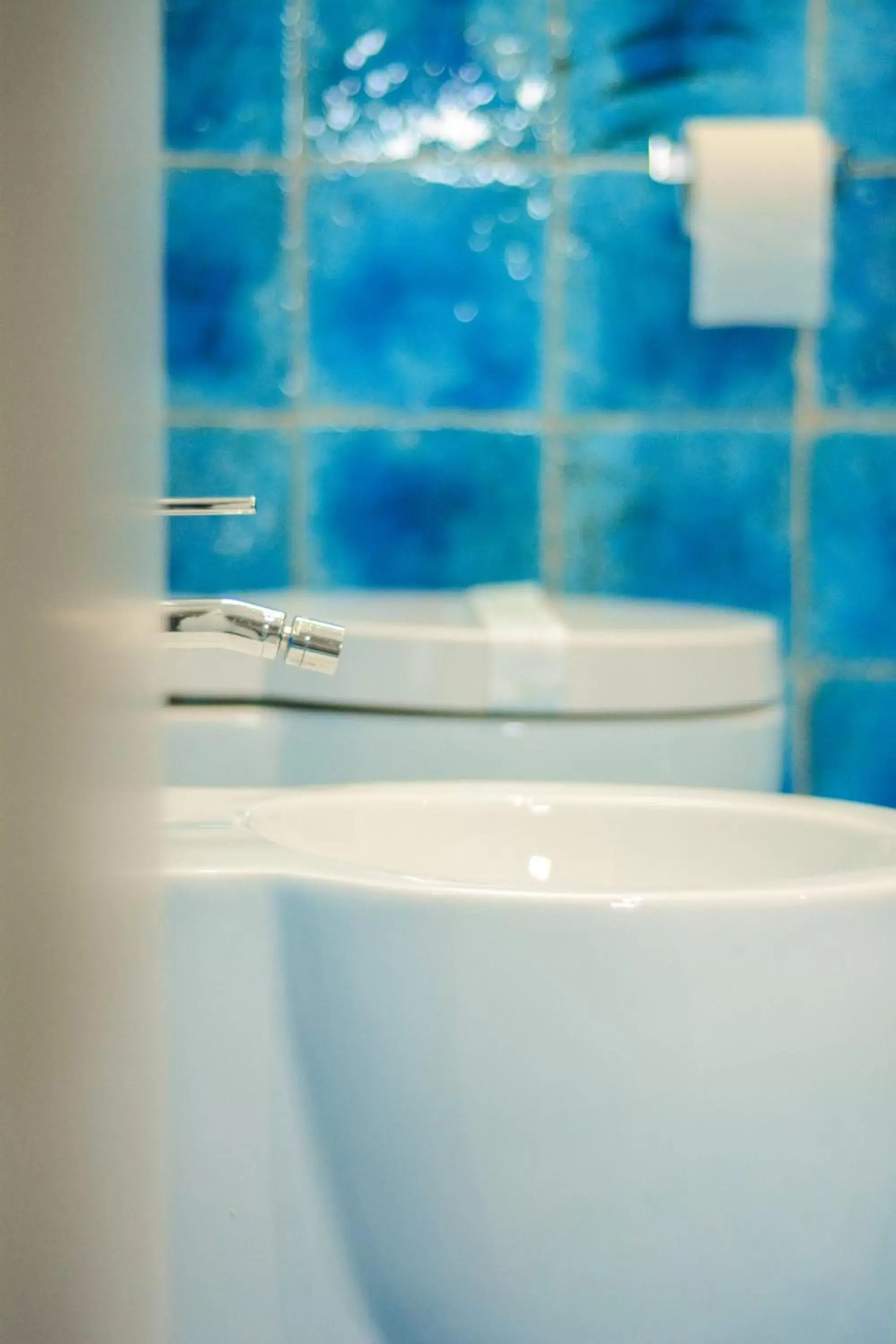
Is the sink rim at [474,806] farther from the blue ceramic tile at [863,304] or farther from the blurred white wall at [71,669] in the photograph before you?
the blue ceramic tile at [863,304]

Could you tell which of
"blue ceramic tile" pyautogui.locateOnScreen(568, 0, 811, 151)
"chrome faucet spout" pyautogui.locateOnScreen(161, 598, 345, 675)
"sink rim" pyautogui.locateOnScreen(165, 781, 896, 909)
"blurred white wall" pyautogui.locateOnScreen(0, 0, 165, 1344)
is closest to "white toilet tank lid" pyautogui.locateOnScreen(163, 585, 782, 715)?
"sink rim" pyautogui.locateOnScreen(165, 781, 896, 909)

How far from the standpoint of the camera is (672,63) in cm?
→ 143

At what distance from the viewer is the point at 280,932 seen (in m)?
0.60

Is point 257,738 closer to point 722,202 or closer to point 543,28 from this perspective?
point 722,202

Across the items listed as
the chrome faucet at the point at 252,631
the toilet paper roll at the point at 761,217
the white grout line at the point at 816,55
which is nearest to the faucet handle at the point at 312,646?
the chrome faucet at the point at 252,631

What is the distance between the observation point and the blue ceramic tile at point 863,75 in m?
1.45

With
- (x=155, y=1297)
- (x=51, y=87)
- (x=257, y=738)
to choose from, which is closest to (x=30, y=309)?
(x=51, y=87)

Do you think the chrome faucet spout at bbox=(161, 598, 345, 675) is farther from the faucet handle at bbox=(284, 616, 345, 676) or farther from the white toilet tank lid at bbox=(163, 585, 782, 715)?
the white toilet tank lid at bbox=(163, 585, 782, 715)

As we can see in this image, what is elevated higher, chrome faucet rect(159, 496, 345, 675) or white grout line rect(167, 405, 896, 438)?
white grout line rect(167, 405, 896, 438)

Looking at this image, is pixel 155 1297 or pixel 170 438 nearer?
pixel 155 1297

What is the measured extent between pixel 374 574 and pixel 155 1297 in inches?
50.4

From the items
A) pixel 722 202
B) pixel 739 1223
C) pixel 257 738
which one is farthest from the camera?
pixel 722 202

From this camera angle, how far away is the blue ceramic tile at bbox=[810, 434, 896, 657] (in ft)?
4.87

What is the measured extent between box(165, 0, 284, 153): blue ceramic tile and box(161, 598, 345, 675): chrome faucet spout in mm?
925
